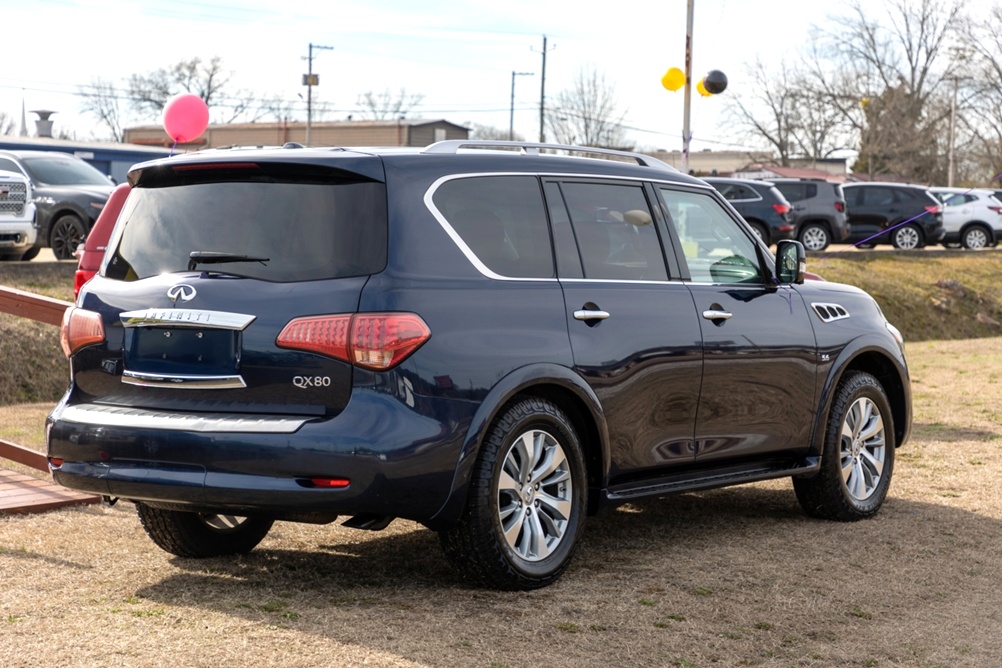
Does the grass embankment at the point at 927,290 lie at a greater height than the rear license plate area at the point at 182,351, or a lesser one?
lesser

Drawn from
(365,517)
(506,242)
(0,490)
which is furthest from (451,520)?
(0,490)

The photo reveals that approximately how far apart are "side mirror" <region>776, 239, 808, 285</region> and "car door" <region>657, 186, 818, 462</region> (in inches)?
2.3

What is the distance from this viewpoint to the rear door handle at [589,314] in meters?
5.80

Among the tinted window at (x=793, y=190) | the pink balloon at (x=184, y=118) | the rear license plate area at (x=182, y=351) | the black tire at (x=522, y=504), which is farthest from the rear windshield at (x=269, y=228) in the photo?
the tinted window at (x=793, y=190)

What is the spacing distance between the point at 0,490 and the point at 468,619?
3.60 metres

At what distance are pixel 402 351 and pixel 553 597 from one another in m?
1.23

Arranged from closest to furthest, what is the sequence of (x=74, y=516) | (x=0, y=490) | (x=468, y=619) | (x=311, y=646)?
(x=311, y=646) → (x=468, y=619) → (x=74, y=516) → (x=0, y=490)

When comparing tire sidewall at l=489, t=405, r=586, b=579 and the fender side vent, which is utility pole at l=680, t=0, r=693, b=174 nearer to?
the fender side vent

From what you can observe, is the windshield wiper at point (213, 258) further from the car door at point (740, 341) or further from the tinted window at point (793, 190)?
the tinted window at point (793, 190)

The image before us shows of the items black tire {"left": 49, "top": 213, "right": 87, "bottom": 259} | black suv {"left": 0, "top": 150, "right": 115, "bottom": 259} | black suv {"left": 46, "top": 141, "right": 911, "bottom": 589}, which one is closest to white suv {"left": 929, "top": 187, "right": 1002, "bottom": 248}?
black suv {"left": 0, "top": 150, "right": 115, "bottom": 259}

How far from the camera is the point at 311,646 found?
4.68 m

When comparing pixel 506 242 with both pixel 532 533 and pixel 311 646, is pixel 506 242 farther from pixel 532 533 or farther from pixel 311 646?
pixel 311 646

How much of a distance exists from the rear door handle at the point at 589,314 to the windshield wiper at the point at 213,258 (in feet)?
4.33

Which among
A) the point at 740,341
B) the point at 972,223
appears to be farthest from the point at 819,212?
the point at 740,341
